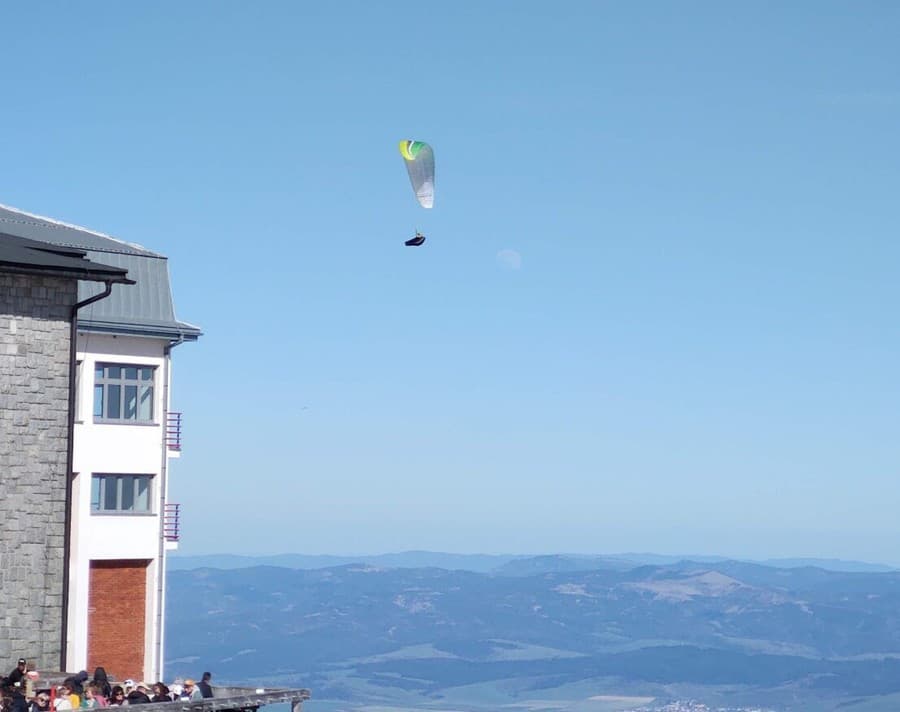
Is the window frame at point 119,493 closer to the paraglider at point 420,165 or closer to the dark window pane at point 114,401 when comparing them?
the dark window pane at point 114,401

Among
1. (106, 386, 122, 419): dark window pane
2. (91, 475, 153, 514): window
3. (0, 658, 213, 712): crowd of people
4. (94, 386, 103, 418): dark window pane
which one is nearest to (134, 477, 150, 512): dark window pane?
(91, 475, 153, 514): window

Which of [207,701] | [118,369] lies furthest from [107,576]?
[207,701]

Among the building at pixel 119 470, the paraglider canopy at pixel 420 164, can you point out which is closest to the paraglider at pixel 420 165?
the paraglider canopy at pixel 420 164

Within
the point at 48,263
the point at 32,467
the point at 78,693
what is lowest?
the point at 78,693

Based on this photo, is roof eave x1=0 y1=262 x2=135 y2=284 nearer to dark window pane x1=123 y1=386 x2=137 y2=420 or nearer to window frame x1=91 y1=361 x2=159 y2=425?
window frame x1=91 y1=361 x2=159 y2=425

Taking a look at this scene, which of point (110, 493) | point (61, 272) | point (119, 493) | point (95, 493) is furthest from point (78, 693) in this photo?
→ point (119, 493)

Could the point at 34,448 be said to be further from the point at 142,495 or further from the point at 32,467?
the point at 142,495
